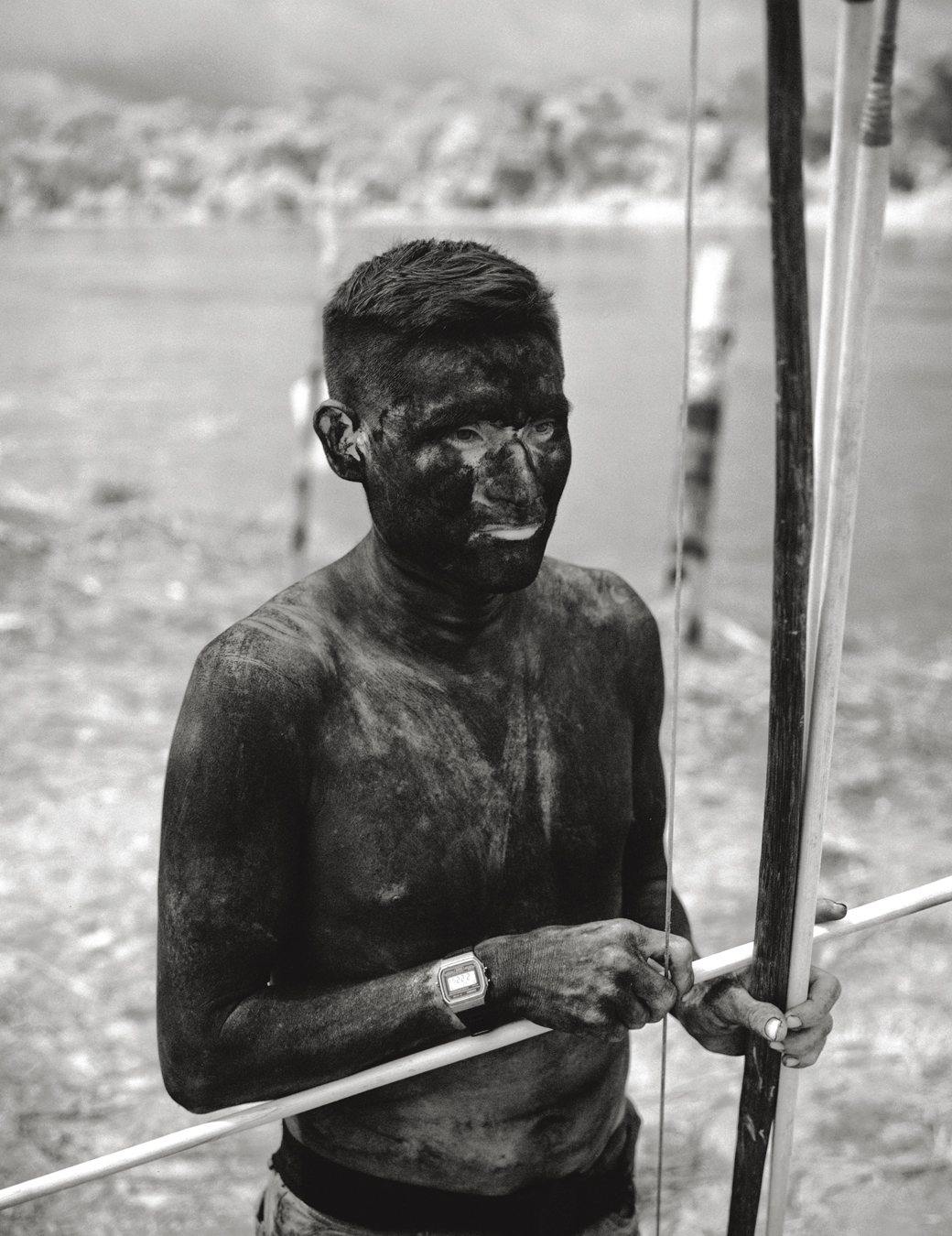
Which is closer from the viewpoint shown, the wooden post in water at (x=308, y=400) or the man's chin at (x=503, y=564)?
the man's chin at (x=503, y=564)

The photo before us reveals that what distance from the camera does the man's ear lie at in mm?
1716

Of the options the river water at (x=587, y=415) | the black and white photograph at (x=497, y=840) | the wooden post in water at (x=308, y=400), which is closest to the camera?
the black and white photograph at (x=497, y=840)

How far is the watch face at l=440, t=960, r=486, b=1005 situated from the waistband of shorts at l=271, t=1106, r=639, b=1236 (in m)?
0.42

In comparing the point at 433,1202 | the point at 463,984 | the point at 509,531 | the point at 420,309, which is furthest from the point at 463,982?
the point at 420,309

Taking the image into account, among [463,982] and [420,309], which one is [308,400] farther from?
[463,982]

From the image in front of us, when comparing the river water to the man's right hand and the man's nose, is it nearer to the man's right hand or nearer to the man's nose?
the man's nose

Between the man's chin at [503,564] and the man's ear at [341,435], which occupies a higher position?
the man's ear at [341,435]

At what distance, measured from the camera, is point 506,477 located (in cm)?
164

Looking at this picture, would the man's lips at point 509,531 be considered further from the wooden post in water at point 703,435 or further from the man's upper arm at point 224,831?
the wooden post in water at point 703,435

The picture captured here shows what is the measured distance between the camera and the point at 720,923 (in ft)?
17.1

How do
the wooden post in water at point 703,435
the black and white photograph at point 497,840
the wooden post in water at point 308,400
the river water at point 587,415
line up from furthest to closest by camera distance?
the river water at point 587,415 → the wooden post in water at point 308,400 → the wooden post in water at point 703,435 → the black and white photograph at point 497,840

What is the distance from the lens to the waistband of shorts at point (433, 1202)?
6.18ft

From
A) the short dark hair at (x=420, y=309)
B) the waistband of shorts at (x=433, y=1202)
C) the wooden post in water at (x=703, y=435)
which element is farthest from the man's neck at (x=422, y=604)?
the wooden post in water at (x=703, y=435)

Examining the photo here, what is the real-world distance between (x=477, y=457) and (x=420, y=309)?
0.19 m
